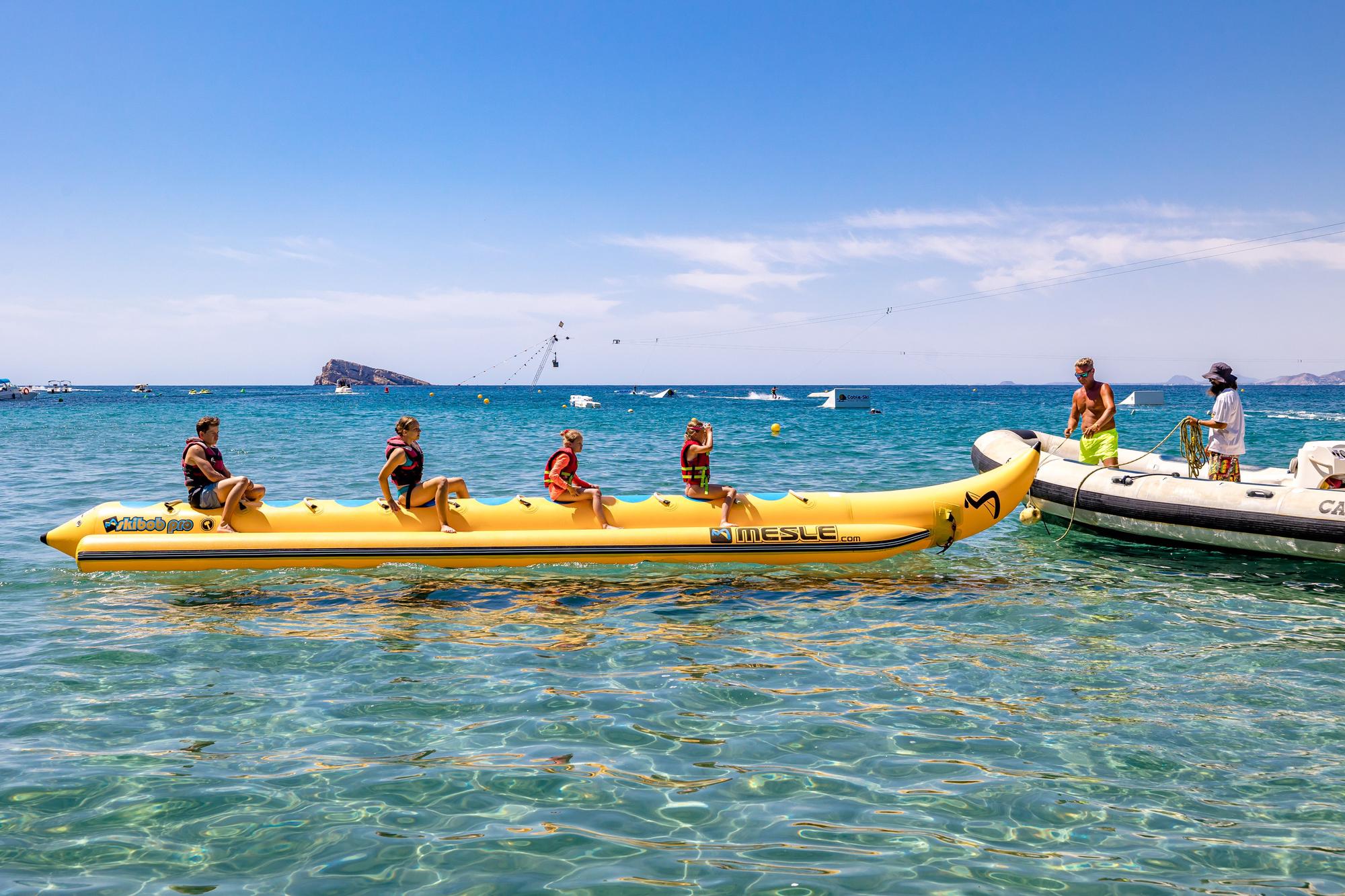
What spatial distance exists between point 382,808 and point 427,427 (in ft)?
145

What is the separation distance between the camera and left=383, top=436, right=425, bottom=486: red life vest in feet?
31.5

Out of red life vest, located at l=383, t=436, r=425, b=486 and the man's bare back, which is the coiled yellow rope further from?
red life vest, located at l=383, t=436, r=425, b=486

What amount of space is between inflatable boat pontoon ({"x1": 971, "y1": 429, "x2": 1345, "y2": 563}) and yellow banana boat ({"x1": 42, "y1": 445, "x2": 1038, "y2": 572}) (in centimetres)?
259

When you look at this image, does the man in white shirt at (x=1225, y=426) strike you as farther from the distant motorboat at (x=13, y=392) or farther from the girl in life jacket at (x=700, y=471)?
the distant motorboat at (x=13, y=392)

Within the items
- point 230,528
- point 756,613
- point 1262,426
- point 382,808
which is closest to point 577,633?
point 756,613

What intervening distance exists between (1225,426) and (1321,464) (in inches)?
42.8

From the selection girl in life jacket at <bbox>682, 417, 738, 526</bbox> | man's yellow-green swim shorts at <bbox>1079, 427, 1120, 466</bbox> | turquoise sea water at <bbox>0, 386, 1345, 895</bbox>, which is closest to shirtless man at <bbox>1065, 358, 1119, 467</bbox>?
man's yellow-green swim shorts at <bbox>1079, 427, 1120, 466</bbox>

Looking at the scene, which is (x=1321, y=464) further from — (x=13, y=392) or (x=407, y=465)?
(x=13, y=392)

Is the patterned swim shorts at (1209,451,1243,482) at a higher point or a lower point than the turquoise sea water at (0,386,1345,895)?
higher

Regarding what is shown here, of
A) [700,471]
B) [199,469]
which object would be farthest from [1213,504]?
[199,469]

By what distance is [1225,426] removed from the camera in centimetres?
1090

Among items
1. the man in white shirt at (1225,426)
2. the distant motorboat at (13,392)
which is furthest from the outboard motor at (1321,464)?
the distant motorboat at (13,392)

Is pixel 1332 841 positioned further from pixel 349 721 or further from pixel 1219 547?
pixel 1219 547

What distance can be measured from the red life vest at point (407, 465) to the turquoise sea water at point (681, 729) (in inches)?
41.0
